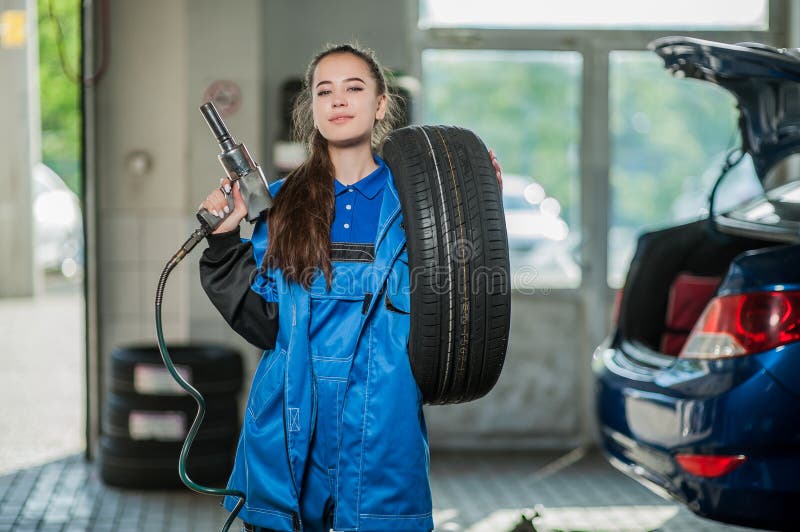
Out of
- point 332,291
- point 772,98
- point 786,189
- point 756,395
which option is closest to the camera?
point 332,291

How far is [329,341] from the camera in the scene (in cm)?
212

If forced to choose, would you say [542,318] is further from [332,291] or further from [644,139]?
[332,291]

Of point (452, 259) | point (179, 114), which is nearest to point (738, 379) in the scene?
point (452, 259)

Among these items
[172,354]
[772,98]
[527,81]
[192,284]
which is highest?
[527,81]

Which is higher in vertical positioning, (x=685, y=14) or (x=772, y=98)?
(x=685, y=14)

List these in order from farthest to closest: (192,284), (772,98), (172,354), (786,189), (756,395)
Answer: (192,284) < (172,354) < (786,189) < (772,98) < (756,395)

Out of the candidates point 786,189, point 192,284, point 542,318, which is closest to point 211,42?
point 192,284

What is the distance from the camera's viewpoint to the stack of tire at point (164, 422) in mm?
4352

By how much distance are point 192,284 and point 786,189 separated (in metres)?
2.71

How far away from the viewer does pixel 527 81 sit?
5.18 meters

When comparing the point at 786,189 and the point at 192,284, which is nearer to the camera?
the point at 786,189

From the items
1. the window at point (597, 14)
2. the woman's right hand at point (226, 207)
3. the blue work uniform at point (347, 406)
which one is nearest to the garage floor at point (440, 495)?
the blue work uniform at point (347, 406)

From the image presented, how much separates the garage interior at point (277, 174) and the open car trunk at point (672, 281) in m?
0.98

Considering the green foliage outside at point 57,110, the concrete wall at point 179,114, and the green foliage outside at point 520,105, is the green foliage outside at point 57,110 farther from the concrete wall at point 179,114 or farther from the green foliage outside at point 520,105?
the green foliage outside at point 520,105
